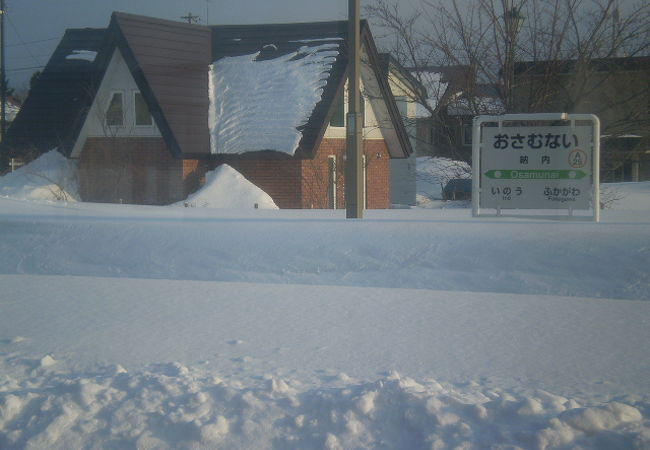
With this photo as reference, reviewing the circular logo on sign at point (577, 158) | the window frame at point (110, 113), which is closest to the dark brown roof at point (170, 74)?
the window frame at point (110, 113)

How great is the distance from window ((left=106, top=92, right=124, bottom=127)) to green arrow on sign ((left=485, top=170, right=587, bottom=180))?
49.7 ft

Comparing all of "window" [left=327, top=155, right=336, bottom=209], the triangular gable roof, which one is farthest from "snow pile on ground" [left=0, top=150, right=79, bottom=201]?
"window" [left=327, top=155, right=336, bottom=209]

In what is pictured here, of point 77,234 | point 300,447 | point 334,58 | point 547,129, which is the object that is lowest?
point 300,447

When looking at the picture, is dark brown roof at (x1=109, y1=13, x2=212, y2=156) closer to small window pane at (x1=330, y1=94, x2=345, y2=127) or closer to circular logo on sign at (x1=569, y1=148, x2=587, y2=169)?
small window pane at (x1=330, y1=94, x2=345, y2=127)

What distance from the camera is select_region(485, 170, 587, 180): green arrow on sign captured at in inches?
440

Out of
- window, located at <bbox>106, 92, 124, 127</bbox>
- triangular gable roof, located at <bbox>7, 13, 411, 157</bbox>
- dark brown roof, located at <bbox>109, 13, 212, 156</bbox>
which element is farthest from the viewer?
window, located at <bbox>106, 92, 124, 127</bbox>

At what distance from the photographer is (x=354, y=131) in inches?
454

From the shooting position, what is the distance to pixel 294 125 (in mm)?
22781

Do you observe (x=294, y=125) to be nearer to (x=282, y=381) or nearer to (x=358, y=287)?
(x=358, y=287)

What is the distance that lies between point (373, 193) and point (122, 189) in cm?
867

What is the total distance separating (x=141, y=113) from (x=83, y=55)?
13.1 ft

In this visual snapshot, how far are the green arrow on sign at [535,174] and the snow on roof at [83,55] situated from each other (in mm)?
17759

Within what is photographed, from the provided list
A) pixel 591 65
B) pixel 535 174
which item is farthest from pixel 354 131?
pixel 591 65

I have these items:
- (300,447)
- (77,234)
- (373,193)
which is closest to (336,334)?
(300,447)
